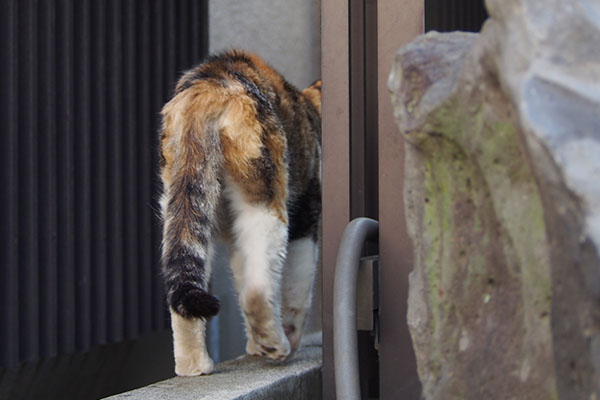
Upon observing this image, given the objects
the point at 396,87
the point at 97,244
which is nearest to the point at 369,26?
the point at 396,87

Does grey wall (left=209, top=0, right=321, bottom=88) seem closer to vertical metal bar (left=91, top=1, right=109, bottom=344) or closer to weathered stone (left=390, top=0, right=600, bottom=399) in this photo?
vertical metal bar (left=91, top=1, right=109, bottom=344)

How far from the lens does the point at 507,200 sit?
50.8 inches

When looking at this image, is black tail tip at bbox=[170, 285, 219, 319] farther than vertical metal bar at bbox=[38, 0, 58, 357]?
No

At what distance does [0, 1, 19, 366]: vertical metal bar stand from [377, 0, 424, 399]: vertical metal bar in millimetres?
2055

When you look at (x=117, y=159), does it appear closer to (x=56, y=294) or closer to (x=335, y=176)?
(x=56, y=294)

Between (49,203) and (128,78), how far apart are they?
99 centimetres

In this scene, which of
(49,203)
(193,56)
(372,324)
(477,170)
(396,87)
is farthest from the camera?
(193,56)

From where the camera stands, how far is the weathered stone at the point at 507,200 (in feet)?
3.53

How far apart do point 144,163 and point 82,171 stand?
561 mm

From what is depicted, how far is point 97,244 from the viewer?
4441 mm

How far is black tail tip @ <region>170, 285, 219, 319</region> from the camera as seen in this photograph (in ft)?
8.55

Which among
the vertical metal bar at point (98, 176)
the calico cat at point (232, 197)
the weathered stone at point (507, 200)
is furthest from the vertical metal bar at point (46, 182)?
the weathered stone at point (507, 200)

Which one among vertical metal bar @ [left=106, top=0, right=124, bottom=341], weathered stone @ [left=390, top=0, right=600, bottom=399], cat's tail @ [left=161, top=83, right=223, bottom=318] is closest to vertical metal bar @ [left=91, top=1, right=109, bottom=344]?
vertical metal bar @ [left=106, top=0, right=124, bottom=341]

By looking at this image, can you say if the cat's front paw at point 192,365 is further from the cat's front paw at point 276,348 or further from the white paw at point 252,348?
the white paw at point 252,348
